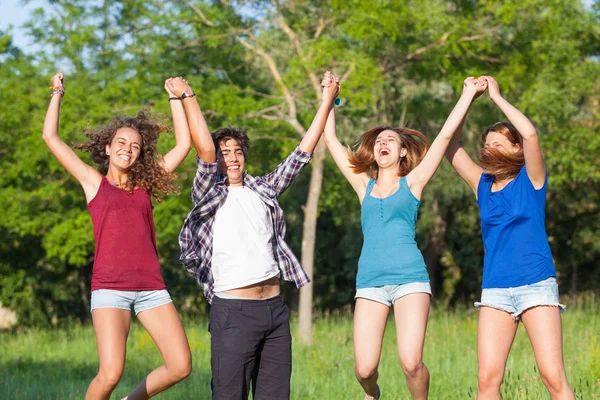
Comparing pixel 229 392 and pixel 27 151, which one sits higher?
pixel 27 151

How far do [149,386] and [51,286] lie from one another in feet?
59.0

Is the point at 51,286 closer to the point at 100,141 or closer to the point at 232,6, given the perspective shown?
the point at 232,6

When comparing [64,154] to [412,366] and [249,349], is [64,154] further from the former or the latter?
[412,366]

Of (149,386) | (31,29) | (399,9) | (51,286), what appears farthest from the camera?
(51,286)

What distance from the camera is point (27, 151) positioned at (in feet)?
51.8

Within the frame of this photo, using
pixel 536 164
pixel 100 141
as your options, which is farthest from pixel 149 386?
pixel 536 164

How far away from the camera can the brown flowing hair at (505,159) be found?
4.92 meters

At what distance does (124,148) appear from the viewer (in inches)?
204

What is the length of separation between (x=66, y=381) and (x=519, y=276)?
236 inches

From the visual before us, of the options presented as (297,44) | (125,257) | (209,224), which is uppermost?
(297,44)

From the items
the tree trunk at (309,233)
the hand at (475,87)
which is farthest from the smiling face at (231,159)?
the tree trunk at (309,233)

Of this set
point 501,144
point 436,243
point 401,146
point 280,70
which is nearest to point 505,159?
point 501,144

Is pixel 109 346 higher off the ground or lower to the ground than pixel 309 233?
lower

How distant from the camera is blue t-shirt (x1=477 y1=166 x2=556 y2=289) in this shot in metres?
4.68
